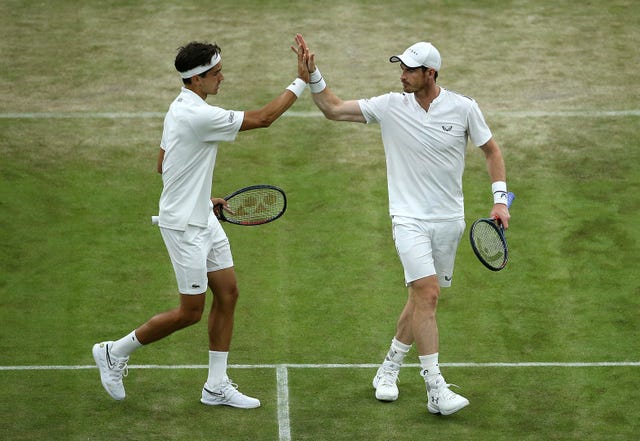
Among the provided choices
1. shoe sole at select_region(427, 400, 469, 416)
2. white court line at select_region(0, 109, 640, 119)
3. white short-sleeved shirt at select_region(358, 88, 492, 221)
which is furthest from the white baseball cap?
white court line at select_region(0, 109, 640, 119)

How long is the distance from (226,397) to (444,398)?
1477 mm

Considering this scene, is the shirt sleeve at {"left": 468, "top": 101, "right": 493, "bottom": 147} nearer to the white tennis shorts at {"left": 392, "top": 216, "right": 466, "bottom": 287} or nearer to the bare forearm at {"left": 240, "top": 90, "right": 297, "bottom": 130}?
the white tennis shorts at {"left": 392, "top": 216, "right": 466, "bottom": 287}

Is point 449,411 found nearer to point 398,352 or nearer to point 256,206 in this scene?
point 398,352

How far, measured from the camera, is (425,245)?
29.9 feet

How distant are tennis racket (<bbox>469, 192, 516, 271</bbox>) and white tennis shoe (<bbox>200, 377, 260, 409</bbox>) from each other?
185 cm

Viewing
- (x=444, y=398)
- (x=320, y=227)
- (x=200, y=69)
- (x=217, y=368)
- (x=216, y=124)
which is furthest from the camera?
(x=320, y=227)

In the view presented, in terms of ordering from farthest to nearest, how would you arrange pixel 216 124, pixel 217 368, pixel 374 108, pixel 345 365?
pixel 345 365 < pixel 374 108 < pixel 217 368 < pixel 216 124

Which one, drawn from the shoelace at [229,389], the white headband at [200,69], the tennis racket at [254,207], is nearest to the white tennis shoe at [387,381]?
the shoelace at [229,389]

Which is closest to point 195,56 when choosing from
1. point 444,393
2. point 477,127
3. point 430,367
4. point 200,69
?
point 200,69

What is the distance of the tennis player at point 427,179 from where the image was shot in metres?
9.02

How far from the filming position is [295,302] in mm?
11102

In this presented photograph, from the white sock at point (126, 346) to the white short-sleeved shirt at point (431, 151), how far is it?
194 centimetres

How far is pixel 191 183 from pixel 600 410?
3149mm

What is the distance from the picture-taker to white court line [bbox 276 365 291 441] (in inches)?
349
